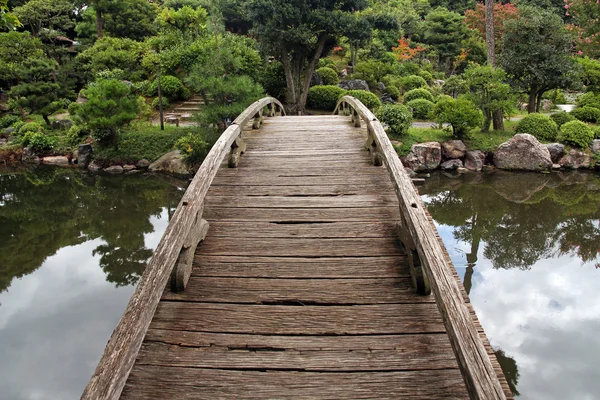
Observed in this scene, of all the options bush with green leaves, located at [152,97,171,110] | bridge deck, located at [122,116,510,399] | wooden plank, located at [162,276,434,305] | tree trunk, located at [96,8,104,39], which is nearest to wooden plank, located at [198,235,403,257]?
bridge deck, located at [122,116,510,399]

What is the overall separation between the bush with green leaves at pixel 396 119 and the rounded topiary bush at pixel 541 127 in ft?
12.3

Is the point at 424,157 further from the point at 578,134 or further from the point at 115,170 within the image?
the point at 115,170

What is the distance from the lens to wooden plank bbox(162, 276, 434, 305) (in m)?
2.54

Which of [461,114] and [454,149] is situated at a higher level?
[461,114]

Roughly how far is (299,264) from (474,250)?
17.3 ft

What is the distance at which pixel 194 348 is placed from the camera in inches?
86.7

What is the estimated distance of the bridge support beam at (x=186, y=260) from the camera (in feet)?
8.56

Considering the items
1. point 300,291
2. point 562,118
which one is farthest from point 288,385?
point 562,118

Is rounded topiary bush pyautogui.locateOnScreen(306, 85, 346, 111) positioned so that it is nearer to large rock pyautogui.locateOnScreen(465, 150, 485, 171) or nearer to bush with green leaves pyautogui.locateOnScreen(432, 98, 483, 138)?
bush with green leaves pyautogui.locateOnScreen(432, 98, 483, 138)

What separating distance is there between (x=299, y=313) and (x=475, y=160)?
1135cm

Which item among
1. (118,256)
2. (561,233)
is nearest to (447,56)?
(561,233)

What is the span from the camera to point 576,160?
40.2ft

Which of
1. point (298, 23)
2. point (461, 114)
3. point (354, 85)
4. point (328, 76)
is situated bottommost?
point (461, 114)

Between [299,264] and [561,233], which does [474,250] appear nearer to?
[561,233]
